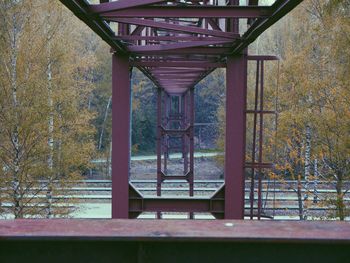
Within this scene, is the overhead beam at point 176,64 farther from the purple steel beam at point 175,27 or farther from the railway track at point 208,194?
the railway track at point 208,194

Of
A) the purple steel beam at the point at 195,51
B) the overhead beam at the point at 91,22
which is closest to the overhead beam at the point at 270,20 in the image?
the purple steel beam at the point at 195,51

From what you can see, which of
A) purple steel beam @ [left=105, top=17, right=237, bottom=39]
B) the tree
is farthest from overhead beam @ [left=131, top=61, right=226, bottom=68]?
the tree

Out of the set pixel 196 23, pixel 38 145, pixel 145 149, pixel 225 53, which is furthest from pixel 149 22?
pixel 145 149

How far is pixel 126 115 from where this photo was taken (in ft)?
23.2

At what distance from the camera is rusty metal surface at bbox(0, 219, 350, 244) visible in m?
1.58

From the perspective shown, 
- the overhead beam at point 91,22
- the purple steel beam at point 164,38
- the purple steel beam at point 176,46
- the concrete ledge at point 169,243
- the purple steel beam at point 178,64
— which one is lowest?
the concrete ledge at point 169,243

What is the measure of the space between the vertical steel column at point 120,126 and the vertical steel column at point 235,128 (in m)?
1.61

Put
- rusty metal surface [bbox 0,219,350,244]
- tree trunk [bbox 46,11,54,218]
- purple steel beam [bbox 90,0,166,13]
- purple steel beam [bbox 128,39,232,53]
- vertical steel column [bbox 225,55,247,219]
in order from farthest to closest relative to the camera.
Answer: tree trunk [bbox 46,11,54,218] → vertical steel column [bbox 225,55,247,219] → purple steel beam [bbox 128,39,232,53] → purple steel beam [bbox 90,0,166,13] → rusty metal surface [bbox 0,219,350,244]

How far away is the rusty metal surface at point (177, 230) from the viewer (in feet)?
5.17

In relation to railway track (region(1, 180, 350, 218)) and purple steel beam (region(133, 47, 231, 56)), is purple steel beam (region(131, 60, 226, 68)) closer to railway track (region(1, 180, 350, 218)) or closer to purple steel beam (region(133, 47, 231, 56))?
purple steel beam (region(133, 47, 231, 56))

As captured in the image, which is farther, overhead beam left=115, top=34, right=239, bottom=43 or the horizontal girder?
overhead beam left=115, top=34, right=239, bottom=43

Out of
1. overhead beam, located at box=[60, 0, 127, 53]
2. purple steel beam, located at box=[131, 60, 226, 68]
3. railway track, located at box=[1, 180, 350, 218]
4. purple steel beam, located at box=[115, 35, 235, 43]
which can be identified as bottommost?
railway track, located at box=[1, 180, 350, 218]

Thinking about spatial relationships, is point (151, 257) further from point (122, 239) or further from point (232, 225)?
point (232, 225)

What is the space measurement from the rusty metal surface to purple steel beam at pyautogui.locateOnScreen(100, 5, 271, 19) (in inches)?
127
